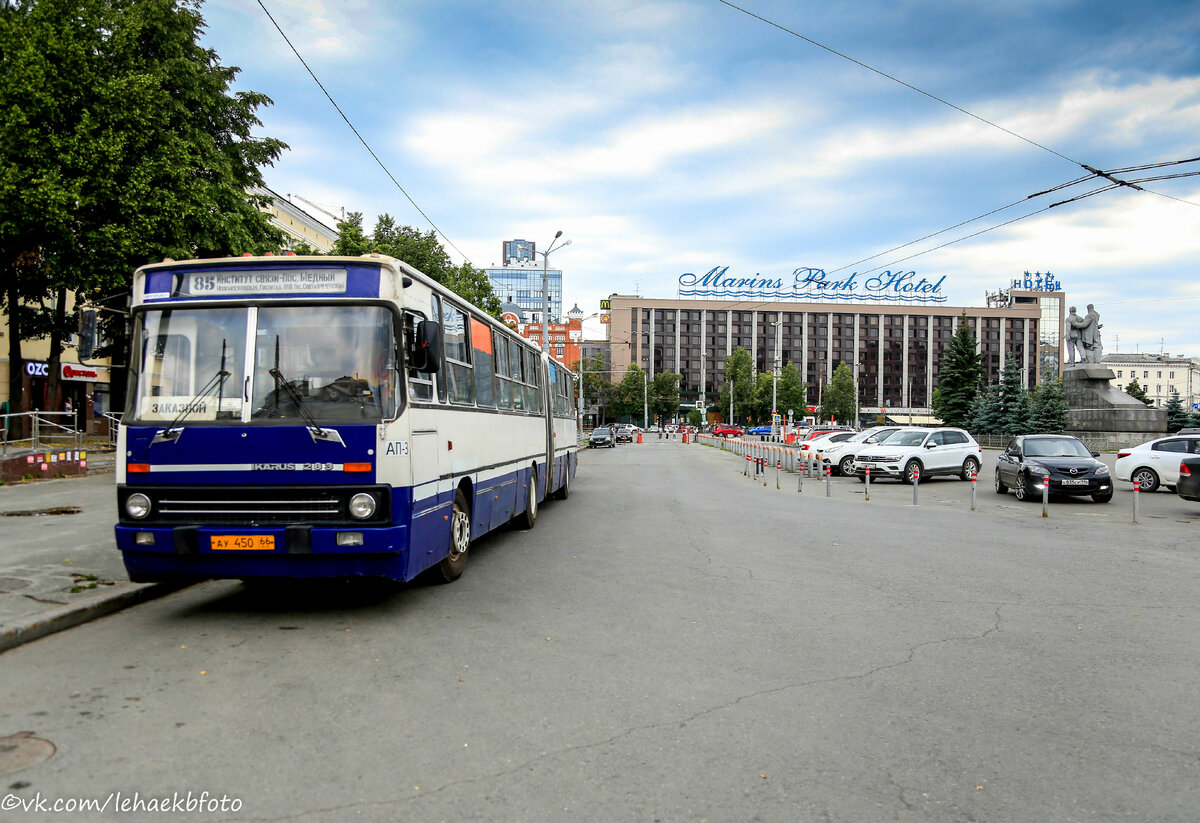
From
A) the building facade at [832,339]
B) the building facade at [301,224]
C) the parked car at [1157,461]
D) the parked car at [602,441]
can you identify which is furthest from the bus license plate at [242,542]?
the building facade at [832,339]

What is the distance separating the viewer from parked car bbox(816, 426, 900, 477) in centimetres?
2777

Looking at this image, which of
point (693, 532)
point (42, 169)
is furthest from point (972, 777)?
point (42, 169)

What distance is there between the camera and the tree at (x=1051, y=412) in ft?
168

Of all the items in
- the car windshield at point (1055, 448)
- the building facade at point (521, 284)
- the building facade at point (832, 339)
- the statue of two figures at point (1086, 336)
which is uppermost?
the building facade at point (521, 284)

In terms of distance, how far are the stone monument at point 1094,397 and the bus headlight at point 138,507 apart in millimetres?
54491

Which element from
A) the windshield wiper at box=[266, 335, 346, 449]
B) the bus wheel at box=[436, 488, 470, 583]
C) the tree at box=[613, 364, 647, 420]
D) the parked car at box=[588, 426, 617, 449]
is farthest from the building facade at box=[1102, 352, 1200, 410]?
the windshield wiper at box=[266, 335, 346, 449]

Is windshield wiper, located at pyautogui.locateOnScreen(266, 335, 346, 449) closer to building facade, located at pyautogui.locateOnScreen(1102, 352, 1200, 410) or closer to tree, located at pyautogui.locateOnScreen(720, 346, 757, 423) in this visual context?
Result: tree, located at pyautogui.locateOnScreen(720, 346, 757, 423)

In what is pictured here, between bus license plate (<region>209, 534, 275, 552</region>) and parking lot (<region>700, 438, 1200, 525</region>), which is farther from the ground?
bus license plate (<region>209, 534, 275, 552</region>)

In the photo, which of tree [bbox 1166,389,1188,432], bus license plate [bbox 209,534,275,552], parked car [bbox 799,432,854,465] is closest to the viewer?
bus license plate [bbox 209,534,275,552]

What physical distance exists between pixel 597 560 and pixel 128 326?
5570mm

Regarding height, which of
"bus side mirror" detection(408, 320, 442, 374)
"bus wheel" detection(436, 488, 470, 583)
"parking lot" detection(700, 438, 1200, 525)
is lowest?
"parking lot" detection(700, 438, 1200, 525)

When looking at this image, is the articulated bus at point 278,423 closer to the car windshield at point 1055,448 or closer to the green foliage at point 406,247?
the car windshield at point 1055,448

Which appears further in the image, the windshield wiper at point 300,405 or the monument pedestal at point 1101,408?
the monument pedestal at point 1101,408

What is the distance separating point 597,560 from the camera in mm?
9883
